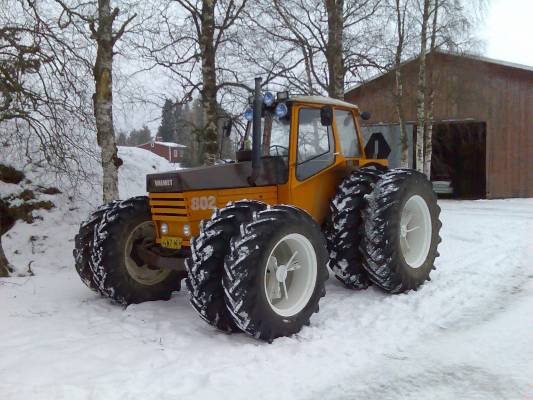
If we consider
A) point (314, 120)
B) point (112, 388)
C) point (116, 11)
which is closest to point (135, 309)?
point (112, 388)

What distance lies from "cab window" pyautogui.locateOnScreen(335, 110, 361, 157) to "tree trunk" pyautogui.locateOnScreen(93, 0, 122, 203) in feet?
17.6

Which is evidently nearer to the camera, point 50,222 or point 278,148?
point 278,148

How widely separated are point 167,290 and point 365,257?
88.6 inches

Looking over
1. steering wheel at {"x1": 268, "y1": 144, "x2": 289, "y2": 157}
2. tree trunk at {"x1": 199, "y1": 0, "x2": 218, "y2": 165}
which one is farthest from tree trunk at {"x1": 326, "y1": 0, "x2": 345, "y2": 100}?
steering wheel at {"x1": 268, "y1": 144, "x2": 289, "y2": 157}

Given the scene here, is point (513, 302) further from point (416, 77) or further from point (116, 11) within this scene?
point (416, 77)

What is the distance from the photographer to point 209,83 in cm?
1116

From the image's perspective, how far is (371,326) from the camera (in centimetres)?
469

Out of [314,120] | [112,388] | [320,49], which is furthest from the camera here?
[320,49]

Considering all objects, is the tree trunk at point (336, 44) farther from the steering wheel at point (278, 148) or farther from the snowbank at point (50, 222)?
the steering wheel at point (278, 148)

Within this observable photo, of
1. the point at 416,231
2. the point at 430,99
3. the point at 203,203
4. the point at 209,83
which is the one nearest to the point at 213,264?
the point at 203,203

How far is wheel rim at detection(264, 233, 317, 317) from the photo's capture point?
466 cm

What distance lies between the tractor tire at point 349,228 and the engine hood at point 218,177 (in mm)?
688

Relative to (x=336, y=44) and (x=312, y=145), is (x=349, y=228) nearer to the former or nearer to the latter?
(x=312, y=145)

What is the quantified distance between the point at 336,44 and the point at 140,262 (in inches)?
343
